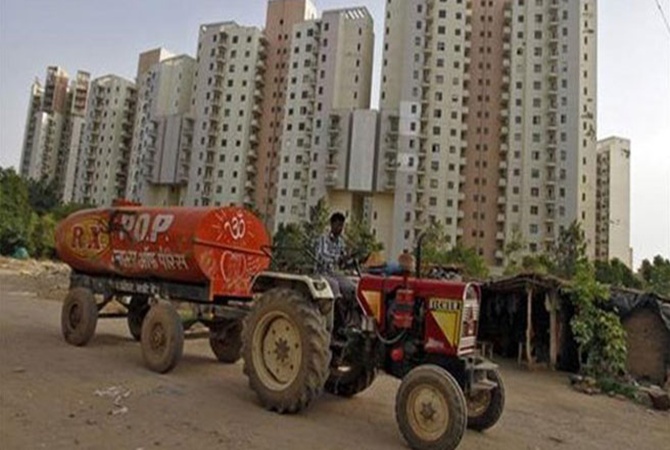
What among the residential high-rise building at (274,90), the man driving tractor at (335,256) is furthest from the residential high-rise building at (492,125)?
the man driving tractor at (335,256)

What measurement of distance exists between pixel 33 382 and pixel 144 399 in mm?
1523

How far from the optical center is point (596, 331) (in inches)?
542

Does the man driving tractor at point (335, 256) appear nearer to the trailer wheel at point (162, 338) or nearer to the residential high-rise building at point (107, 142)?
the trailer wheel at point (162, 338)

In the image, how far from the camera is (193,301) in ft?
27.8

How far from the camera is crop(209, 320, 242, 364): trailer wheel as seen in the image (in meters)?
8.94

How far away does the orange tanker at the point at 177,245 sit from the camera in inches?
329

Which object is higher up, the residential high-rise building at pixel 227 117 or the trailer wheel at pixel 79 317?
the residential high-rise building at pixel 227 117

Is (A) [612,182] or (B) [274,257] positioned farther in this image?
(A) [612,182]

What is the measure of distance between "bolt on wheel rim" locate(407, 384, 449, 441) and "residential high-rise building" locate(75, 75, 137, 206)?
3626 inches

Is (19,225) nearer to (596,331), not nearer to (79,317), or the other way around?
(79,317)

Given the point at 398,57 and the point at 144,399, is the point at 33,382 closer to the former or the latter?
the point at 144,399

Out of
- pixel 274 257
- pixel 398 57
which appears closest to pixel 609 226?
pixel 398 57

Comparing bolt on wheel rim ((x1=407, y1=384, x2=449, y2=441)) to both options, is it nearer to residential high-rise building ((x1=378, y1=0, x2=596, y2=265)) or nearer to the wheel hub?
the wheel hub

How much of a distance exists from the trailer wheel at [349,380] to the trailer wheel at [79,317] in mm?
4687
